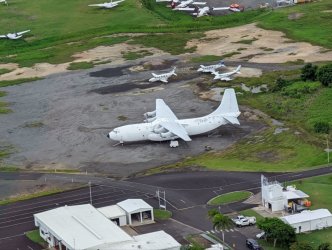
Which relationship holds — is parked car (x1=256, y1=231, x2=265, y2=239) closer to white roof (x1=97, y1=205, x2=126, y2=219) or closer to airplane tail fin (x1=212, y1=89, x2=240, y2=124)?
white roof (x1=97, y1=205, x2=126, y2=219)

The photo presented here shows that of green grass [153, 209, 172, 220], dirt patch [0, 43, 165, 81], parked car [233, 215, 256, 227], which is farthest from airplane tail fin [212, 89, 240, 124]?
dirt patch [0, 43, 165, 81]

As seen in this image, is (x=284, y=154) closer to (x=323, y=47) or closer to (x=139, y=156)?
(x=139, y=156)

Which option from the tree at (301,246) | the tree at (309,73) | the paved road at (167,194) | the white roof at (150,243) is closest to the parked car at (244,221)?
the paved road at (167,194)

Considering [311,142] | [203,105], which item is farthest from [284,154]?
[203,105]

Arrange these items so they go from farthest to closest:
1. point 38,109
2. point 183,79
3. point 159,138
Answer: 1. point 183,79
2. point 38,109
3. point 159,138

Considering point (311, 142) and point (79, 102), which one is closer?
point (311, 142)

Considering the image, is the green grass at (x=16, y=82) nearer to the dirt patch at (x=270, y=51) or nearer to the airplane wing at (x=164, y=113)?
the dirt patch at (x=270, y=51)
